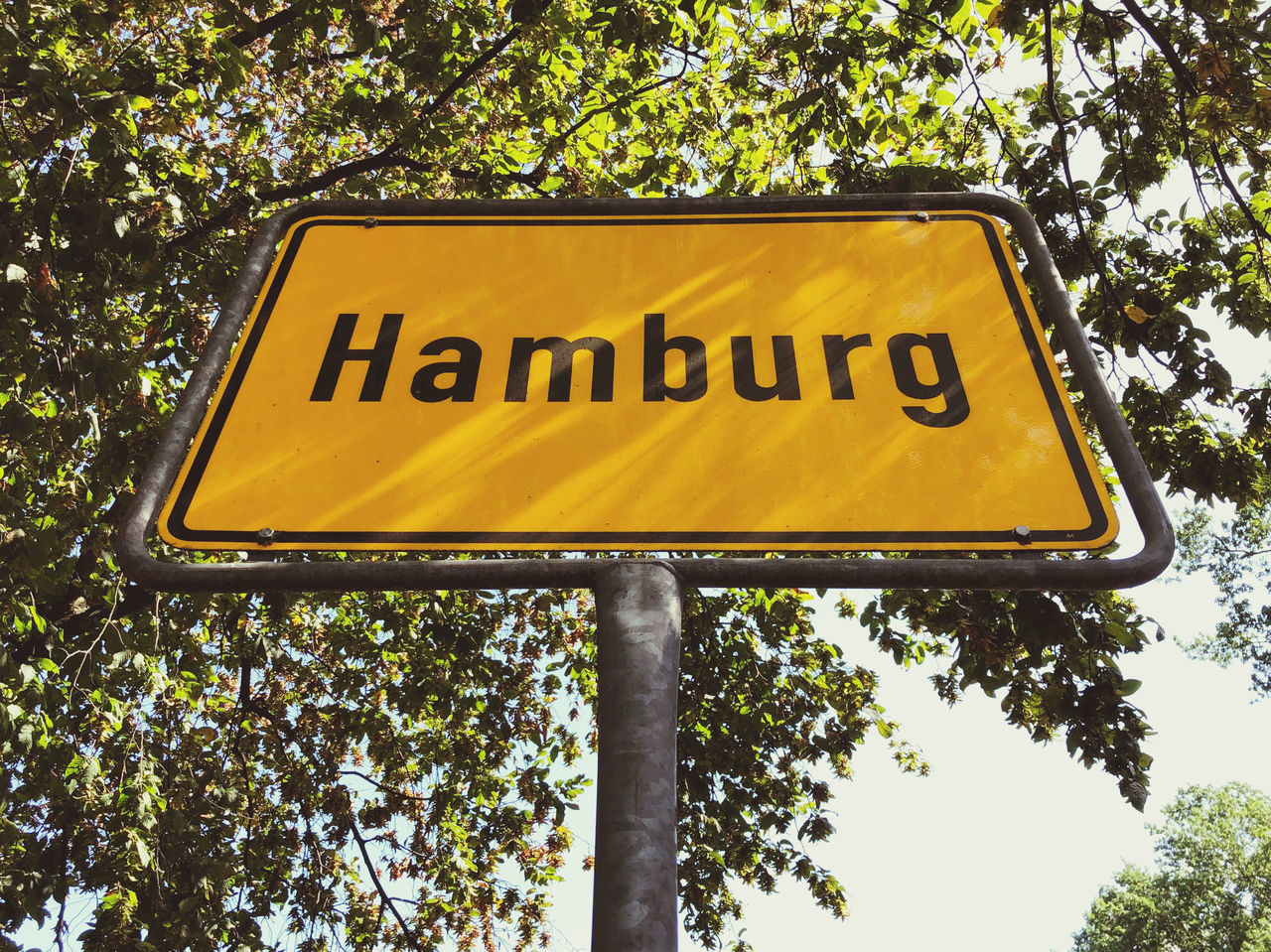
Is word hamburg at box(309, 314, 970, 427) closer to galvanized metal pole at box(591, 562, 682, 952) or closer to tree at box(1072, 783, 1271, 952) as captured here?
galvanized metal pole at box(591, 562, 682, 952)

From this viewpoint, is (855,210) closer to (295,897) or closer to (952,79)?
(952,79)

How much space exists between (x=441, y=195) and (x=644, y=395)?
15.8ft

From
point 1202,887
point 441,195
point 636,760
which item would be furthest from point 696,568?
point 1202,887

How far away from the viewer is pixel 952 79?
4277 mm

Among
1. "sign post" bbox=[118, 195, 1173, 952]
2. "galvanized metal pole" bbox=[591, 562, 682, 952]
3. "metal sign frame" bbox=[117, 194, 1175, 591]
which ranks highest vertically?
"sign post" bbox=[118, 195, 1173, 952]

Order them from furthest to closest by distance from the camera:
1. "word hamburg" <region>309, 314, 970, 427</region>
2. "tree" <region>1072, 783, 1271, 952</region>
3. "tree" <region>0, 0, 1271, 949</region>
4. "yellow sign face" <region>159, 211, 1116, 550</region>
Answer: "tree" <region>1072, 783, 1271, 952</region> → "tree" <region>0, 0, 1271, 949</region> → "word hamburg" <region>309, 314, 970, 427</region> → "yellow sign face" <region>159, 211, 1116, 550</region>

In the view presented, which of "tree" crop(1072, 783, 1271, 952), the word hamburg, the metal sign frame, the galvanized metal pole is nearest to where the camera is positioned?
the galvanized metal pole

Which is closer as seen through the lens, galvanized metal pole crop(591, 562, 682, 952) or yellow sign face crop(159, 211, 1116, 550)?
galvanized metal pole crop(591, 562, 682, 952)

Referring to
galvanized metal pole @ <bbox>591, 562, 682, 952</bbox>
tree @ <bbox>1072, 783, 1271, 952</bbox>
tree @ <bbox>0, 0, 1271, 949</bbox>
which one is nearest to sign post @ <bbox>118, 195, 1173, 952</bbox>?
galvanized metal pole @ <bbox>591, 562, 682, 952</bbox>

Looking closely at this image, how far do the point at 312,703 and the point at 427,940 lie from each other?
1926 millimetres

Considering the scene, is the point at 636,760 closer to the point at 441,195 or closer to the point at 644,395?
the point at 644,395

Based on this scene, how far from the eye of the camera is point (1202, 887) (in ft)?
102

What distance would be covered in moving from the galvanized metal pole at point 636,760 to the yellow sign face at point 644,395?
146mm

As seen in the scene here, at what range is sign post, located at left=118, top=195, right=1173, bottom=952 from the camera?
964 millimetres
